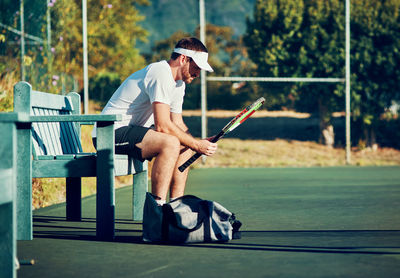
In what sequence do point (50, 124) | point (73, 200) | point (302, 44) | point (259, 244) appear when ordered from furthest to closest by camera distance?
1. point (302, 44)
2. point (73, 200)
3. point (50, 124)
4. point (259, 244)

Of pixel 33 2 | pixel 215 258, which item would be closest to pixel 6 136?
pixel 215 258

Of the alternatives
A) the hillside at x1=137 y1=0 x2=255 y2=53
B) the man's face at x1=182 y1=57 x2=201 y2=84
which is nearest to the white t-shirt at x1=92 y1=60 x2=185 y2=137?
the man's face at x1=182 y1=57 x2=201 y2=84

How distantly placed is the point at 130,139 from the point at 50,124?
0.79 meters

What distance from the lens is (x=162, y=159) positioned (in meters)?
4.54

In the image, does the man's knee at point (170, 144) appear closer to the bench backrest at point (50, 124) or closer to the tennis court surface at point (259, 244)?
the tennis court surface at point (259, 244)

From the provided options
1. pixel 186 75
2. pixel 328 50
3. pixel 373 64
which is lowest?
pixel 186 75

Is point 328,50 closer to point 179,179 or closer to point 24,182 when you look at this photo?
→ point 179,179

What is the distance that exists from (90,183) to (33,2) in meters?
5.12

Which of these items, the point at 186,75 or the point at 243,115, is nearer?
the point at 186,75

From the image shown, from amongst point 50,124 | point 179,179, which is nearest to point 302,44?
point 50,124

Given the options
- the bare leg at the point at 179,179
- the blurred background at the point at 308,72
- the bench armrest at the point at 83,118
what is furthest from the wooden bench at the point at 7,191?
the blurred background at the point at 308,72

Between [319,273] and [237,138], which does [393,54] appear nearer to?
[237,138]

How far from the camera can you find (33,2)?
1199 centimetres

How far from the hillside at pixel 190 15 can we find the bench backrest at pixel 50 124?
22.8ft
